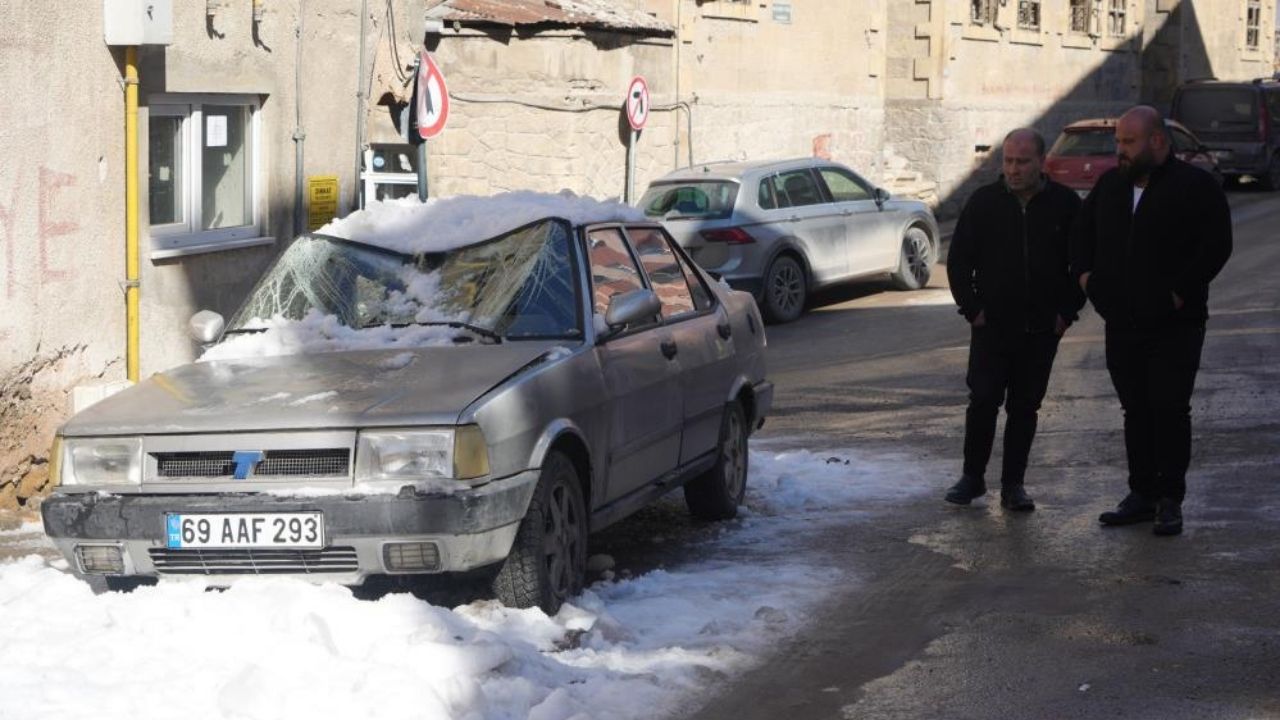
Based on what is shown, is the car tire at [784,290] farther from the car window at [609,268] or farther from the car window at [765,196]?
the car window at [609,268]

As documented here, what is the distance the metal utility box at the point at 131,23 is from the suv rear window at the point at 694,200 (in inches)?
317

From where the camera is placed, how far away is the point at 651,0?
25.6 m

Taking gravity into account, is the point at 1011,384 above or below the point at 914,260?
below

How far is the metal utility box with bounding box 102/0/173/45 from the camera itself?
10820 mm

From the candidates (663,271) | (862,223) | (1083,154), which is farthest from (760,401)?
(1083,154)

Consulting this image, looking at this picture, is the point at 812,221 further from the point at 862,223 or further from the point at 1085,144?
the point at 1085,144

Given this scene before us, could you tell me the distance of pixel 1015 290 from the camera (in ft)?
28.4

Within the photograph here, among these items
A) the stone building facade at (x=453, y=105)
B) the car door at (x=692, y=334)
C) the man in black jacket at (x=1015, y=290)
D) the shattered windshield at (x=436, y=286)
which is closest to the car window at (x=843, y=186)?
the stone building facade at (x=453, y=105)

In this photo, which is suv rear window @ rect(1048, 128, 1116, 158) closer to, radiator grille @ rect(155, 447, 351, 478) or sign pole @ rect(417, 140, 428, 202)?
sign pole @ rect(417, 140, 428, 202)

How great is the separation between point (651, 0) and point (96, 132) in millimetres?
15431

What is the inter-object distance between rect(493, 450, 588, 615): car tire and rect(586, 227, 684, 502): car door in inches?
16.0

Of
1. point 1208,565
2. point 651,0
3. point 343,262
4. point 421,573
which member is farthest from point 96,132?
point 651,0

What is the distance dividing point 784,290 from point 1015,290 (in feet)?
32.3

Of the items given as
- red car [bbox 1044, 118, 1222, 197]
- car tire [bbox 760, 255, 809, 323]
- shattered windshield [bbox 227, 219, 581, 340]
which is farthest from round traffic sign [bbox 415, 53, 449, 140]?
red car [bbox 1044, 118, 1222, 197]
